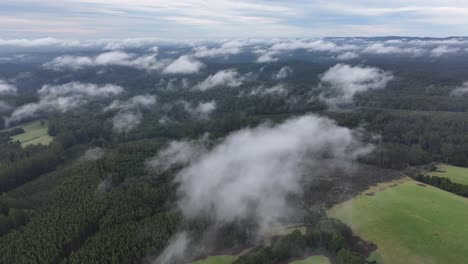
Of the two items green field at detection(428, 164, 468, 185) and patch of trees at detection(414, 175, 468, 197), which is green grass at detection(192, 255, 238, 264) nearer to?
patch of trees at detection(414, 175, 468, 197)

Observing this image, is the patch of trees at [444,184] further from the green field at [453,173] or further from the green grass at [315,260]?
the green grass at [315,260]

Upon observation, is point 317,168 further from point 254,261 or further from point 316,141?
point 254,261

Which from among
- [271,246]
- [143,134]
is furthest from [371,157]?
[143,134]

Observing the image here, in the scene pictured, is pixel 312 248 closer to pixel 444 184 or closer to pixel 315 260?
pixel 315 260

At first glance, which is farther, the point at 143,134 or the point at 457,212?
the point at 143,134

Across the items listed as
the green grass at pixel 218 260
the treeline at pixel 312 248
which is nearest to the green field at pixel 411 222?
the treeline at pixel 312 248
